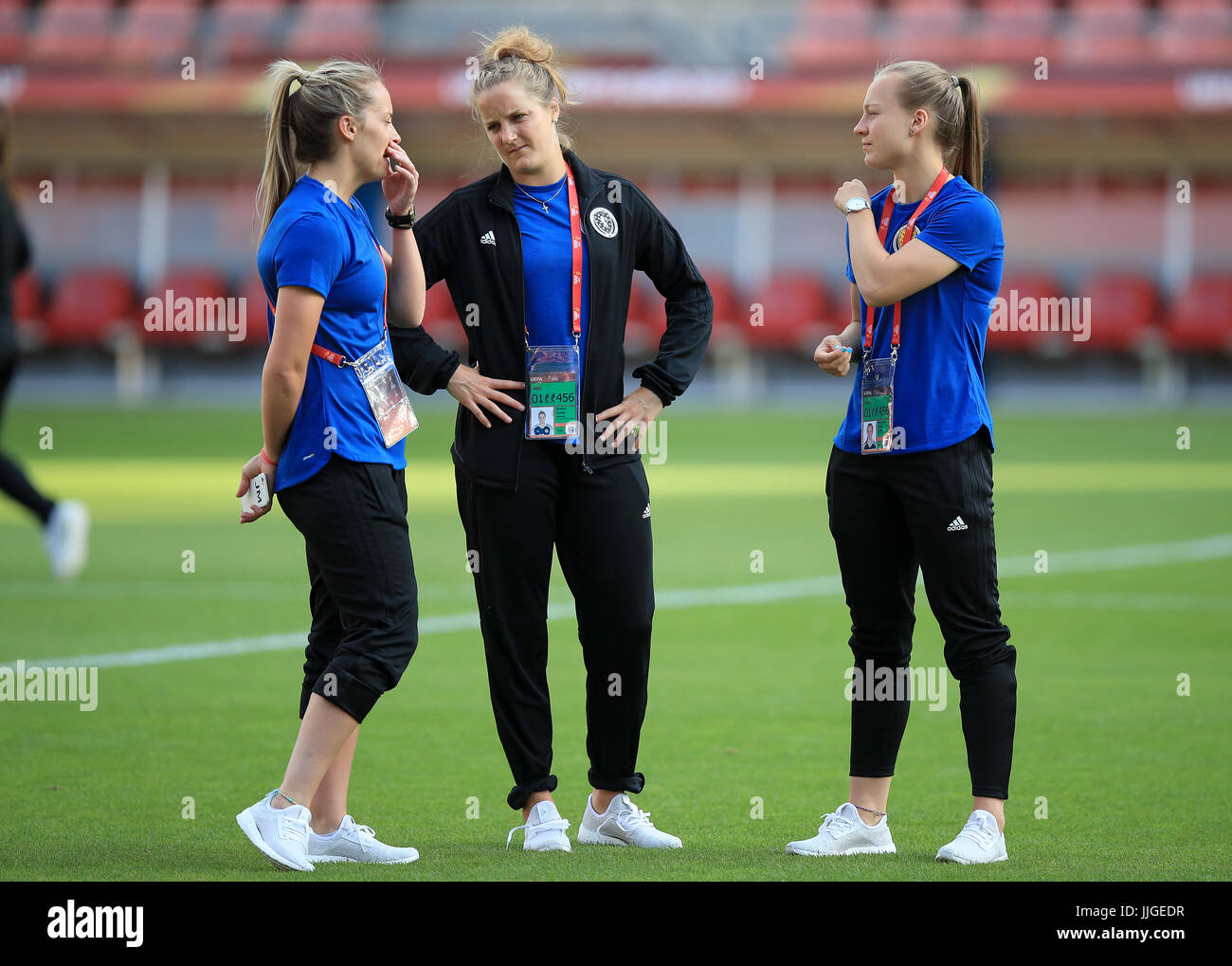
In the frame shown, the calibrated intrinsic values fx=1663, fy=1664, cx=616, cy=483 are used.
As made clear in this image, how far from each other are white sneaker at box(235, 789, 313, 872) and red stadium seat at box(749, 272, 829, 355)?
22528 millimetres

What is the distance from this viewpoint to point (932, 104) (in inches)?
173

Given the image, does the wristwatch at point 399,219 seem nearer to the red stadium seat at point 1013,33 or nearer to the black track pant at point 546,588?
the black track pant at point 546,588

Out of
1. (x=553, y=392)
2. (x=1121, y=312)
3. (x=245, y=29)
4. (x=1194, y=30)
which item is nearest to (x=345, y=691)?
(x=553, y=392)

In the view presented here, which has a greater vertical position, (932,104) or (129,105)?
(129,105)

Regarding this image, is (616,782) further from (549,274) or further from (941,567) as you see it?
(549,274)

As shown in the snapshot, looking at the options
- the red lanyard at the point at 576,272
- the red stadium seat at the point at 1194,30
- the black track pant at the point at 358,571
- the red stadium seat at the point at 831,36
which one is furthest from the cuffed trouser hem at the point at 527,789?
the red stadium seat at the point at 831,36

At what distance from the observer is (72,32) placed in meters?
31.3

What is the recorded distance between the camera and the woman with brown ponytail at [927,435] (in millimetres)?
4344

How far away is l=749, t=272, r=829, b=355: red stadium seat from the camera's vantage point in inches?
1050

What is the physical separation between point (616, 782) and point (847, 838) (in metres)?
0.66
